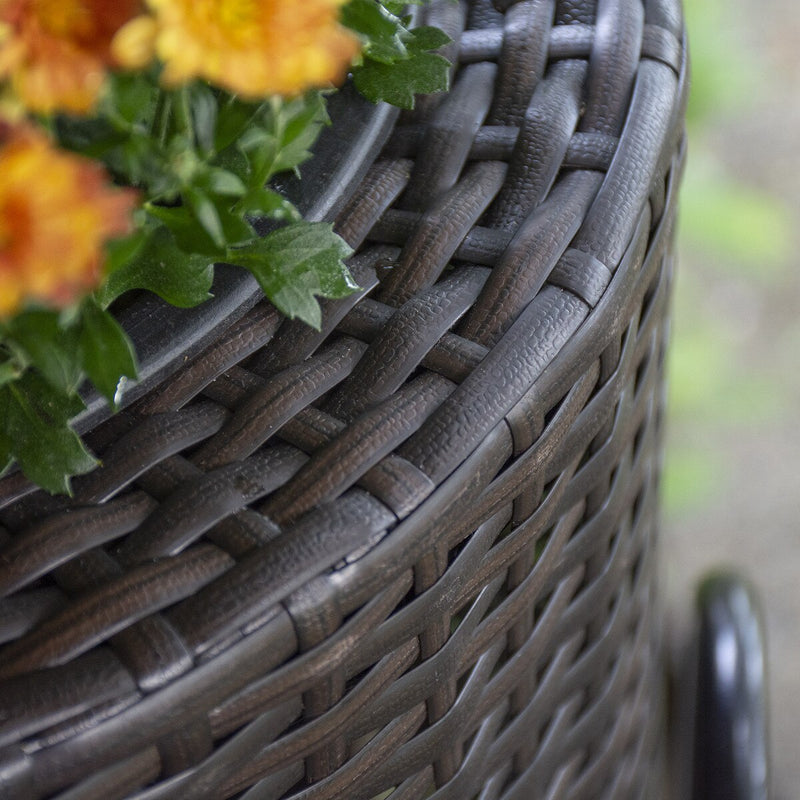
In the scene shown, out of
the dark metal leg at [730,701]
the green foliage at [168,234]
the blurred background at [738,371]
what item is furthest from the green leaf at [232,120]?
the blurred background at [738,371]

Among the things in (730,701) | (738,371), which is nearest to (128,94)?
(730,701)

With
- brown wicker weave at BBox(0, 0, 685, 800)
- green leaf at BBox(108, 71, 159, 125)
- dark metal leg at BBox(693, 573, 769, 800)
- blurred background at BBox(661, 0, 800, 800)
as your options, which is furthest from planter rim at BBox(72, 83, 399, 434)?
blurred background at BBox(661, 0, 800, 800)

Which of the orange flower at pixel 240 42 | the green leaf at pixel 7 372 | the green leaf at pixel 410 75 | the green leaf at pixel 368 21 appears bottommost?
the green leaf at pixel 7 372

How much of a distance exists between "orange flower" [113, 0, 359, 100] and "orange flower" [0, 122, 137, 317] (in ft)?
0.11

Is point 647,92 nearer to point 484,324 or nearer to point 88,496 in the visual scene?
point 484,324

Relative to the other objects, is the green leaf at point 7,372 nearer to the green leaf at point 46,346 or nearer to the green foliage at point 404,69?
the green leaf at point 46,346

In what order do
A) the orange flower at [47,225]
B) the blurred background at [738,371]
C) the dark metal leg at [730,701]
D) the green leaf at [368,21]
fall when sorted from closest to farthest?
the orange flower at [47,225], the green leaf at [368,21], the dark metal leg at [730,701], the blurred background at [738,371]

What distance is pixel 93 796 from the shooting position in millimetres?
284

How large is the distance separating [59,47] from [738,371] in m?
1.42

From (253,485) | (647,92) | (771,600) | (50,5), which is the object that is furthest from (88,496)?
(771,600)

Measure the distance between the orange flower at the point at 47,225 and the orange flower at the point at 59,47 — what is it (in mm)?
22

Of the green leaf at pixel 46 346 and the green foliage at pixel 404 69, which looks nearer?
the green leaf at pixel 46 346

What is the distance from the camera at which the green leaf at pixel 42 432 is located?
31 cm

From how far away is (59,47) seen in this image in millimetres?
221
